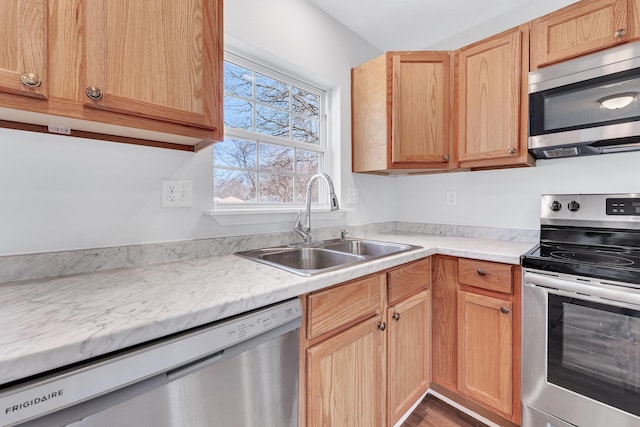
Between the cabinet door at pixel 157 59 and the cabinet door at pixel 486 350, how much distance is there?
1.59 metres

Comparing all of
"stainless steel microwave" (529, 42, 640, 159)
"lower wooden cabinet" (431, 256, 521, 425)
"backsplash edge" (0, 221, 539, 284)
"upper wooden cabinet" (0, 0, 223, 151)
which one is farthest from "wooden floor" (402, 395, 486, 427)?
"upper wooden cabinet" (0, 0, 223, 151)

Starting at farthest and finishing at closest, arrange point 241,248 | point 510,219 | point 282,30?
point 510,219
point 282,30
point 241,248

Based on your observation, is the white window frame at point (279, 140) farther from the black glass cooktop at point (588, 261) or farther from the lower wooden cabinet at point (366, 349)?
the black glass cooktop at point (588, 261)

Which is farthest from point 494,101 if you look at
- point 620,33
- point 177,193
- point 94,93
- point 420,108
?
point 94,93

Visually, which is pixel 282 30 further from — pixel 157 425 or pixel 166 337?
pixel 157 425

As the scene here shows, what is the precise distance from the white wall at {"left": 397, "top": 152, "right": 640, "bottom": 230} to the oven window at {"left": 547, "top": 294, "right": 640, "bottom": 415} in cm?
77

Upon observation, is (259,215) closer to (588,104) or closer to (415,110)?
(415,110)

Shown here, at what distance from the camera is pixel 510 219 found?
1957 millimetres

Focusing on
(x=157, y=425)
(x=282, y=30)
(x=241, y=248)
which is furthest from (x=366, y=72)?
(x=157, y=425)

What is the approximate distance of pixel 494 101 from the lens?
1.72m

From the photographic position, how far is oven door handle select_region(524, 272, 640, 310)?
3.57 feet

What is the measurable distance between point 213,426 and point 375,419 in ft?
2.79

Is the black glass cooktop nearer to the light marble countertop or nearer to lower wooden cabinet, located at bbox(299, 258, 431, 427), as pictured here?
lower wooden cabinet, located at bbox(299, 258, 431, 427)

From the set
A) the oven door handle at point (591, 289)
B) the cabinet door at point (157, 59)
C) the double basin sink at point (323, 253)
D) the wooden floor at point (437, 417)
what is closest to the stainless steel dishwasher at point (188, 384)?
the double basin sink at point (323, 253)
